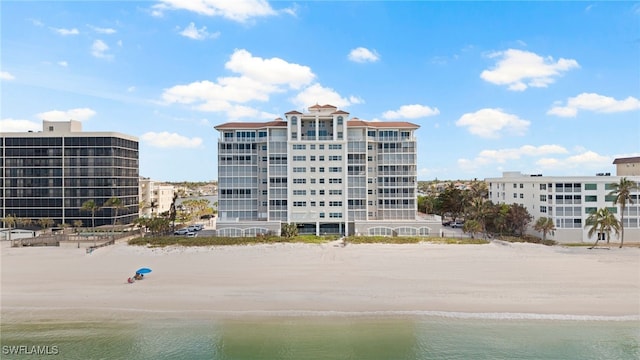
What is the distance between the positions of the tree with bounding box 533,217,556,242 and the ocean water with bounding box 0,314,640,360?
2547cm

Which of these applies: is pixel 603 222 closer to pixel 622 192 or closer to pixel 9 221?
pixel 622 192

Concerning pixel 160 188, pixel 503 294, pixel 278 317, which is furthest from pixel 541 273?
pixel 160 188

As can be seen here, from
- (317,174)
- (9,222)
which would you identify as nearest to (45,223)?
(9,222)

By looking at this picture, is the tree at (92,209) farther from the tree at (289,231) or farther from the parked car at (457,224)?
the parked car at (457,224)

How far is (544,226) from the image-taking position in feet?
177

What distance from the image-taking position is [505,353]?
2580 centimetres

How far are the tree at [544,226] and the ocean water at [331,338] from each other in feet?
83.6

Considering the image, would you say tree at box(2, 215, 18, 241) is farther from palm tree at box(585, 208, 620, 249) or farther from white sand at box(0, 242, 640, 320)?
palm tree at box(585, 208, 620, 249)

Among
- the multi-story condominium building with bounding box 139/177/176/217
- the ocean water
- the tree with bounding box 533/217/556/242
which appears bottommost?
the ocean water

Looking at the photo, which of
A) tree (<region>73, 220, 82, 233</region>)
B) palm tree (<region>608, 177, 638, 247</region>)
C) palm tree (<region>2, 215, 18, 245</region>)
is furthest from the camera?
tree (<region>73, 220, 82, 233</region>)

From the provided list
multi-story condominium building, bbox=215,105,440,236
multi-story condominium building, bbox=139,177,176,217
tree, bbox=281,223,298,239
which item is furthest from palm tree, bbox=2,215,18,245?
tree, bbox=281,223,298,239

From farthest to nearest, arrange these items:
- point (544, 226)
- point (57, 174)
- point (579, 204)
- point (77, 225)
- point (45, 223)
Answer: point (57, 174), point (77, 225), point (45, 223), point (579, 204), point (544, 226)

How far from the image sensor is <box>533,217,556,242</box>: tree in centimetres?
5384

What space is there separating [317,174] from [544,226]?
33.0 m
